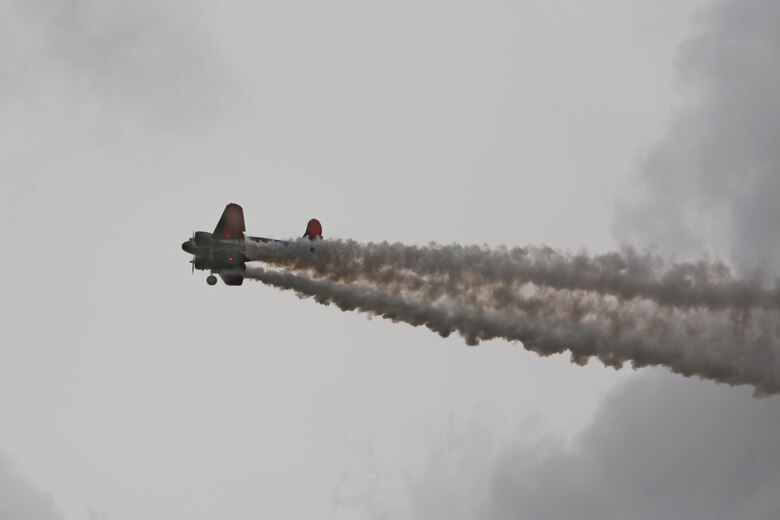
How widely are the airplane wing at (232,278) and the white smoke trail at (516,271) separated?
140cm

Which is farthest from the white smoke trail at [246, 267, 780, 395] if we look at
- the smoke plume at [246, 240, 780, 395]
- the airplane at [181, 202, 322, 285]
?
the airplane at [181, 202, 322, 285]

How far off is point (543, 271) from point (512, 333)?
3.36 m

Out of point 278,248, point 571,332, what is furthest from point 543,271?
point 278,248

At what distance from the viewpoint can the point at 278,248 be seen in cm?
6931

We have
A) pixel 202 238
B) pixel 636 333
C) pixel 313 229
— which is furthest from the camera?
pixel 313 229

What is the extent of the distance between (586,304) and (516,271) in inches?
147

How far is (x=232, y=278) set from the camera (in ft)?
229

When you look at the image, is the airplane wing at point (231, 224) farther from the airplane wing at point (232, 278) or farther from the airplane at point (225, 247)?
the airplane wing at point (232, 278)

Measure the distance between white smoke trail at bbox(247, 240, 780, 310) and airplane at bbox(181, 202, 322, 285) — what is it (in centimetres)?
67

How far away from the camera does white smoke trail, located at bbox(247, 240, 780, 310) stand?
2495 inches

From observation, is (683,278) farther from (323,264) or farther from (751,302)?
(323,264)

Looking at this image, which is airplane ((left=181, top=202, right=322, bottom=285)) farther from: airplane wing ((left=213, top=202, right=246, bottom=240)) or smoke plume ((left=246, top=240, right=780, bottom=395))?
smoke plume ((left=246, top=240, right=780, bottom=395))

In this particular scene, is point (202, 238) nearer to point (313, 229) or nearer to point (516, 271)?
point (313, 229)

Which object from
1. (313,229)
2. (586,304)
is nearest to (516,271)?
(586,304)
